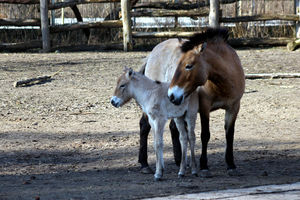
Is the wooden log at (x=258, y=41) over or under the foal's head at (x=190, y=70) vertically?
under

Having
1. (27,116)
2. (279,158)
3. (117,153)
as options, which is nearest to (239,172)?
(279,158)

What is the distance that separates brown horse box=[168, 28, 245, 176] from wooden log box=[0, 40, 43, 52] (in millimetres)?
12497

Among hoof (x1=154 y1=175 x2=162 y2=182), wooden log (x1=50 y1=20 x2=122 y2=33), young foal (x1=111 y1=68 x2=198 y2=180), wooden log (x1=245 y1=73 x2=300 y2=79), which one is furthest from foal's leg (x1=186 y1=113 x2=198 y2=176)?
wooden log (x1=50 y1=20 x2=122 y2=33)

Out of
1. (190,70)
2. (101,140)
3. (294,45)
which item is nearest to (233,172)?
(190,70)

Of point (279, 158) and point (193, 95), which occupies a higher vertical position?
point (193, 95)

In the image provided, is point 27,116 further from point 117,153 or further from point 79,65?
point 79,65

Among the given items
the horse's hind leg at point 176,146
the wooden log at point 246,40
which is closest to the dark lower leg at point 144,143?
the horse's hind leg at point 176,146

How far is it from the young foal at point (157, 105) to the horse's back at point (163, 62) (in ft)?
2.16

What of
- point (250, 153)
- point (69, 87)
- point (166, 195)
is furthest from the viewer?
point (69, 87)

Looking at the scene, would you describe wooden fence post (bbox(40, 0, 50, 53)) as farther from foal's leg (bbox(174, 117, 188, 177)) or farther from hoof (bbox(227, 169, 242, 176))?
hoof (bbox(227, 169, 242, 176))

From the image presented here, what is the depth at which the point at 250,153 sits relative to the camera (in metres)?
7.51

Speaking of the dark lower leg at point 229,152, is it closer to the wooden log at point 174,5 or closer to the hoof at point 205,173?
the hoof at point 205,173

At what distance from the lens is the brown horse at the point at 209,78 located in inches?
230

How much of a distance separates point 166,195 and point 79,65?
9537 mm
